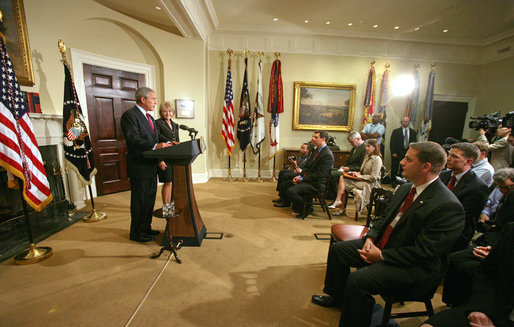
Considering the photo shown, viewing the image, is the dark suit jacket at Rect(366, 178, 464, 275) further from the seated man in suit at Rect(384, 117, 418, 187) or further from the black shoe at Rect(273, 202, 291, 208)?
the seated man in suit at Rect(384, 117, 418, 187)

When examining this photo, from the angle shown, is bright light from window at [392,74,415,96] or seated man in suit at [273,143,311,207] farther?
bright light from window at [392,74,415,96]

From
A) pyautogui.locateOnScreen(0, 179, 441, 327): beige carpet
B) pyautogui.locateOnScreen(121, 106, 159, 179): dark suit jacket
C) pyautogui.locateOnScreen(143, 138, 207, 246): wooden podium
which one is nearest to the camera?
pyautogui.locateOnScreen(0, 179, 441, 327): beige carpet

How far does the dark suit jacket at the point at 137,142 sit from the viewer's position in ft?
8.23

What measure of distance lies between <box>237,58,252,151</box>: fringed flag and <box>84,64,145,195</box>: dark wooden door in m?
2.36

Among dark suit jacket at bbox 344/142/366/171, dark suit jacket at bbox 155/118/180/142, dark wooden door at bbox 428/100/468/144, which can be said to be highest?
dark wooden door at bbox 428/100/468/144

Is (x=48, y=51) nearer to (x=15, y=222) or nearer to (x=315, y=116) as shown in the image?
(x=15, y=222)

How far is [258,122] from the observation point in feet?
19.4

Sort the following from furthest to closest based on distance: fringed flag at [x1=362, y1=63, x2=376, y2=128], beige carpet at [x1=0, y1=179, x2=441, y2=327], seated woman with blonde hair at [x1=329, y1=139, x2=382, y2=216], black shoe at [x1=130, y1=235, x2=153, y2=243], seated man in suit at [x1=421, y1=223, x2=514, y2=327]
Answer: fringed flag at [x1=362, y1=63, x2=376, y2=128] → seated woman with blonde hair at [x1=329, y1=139, x2=382, y2=216] → black shoe at [x1=130, y1=235, x2=153, y2=243] → beige carpet at [x1=0, y1=179, x2=441, y2=327] → seated man in suit at [x1=421, y1=223, x2=514, y2=327]

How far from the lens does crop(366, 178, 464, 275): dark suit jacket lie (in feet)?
4.25

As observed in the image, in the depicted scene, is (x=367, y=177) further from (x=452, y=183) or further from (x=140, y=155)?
(x=140, y=155)

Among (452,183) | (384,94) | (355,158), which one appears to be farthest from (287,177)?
(384,94)

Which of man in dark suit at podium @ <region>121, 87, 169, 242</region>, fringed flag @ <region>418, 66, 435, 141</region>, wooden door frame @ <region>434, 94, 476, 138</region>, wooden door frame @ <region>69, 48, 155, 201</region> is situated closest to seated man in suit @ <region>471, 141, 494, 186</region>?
man in dark suit at podium @ <region>121, 87, 169, 242</region>

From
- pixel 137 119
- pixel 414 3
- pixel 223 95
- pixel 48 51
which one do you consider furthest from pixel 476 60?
pixel 48 51

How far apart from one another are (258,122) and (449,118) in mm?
5298
